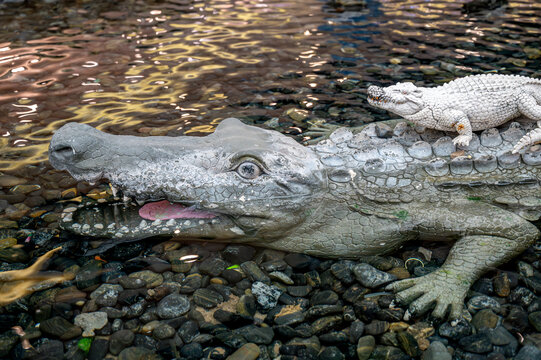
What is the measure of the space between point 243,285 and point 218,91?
3752 mm

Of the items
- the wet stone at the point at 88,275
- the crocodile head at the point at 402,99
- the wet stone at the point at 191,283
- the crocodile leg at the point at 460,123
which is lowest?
the wet stone at the point at 191,283

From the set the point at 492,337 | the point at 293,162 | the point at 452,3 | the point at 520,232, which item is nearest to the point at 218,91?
the point at 293,162

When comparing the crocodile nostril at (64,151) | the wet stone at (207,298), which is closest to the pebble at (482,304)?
the wet stone at (207,298)

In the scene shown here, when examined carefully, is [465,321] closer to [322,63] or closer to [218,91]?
[218,91]

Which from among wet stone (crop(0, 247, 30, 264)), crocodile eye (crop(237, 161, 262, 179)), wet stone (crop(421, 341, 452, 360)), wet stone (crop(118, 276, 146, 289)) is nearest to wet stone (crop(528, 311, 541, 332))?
wet stone (crop(421, 341, 452, 360))

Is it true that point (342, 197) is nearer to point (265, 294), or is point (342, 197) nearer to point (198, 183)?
point (265, 294)

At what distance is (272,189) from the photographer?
3812mm

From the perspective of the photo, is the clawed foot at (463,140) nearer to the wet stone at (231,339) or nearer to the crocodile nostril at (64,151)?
the wet stone at (231,339)

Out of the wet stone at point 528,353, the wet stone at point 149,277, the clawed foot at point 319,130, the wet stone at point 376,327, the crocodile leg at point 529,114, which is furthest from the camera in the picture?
the clawed foot at point 319,130

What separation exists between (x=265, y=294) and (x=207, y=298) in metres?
0.43

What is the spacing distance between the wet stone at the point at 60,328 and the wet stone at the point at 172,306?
0.55 m

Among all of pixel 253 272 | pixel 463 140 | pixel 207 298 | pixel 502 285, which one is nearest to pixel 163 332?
pixel 207 298

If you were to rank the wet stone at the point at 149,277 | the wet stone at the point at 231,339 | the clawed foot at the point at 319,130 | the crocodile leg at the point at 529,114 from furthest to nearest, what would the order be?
the clawed foot at the point at 319,130
the crocodile leg at the point at 529,114
the wet stone at the point at 149,277
the wet stone at the point at 231,339

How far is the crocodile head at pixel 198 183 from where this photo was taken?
11.8ft
